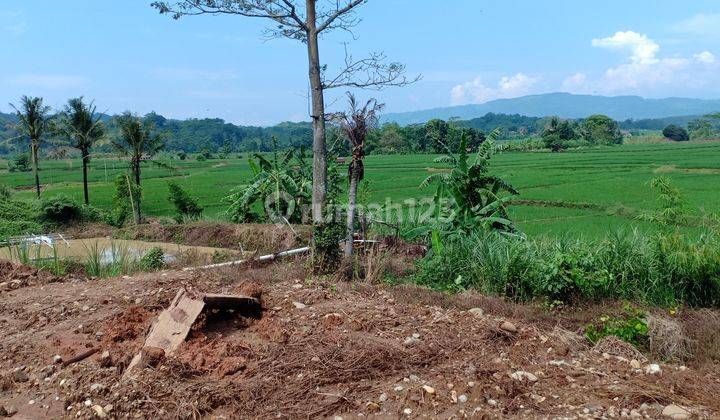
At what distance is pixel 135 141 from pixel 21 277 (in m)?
13.0

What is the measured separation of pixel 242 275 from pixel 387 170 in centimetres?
3016

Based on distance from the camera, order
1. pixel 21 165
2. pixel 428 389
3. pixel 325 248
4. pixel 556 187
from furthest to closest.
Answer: pixel 21 165 → pixel 556 187 → pixel 325 248 → pixel 428 389

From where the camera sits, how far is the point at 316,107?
850cm

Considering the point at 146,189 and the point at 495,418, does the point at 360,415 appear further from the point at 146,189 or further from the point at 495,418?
the point at 146,189

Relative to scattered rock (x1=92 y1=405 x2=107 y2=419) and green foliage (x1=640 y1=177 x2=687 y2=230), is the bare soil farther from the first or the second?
green foliage (x1=640 y1=177 x2=687 y2=230)

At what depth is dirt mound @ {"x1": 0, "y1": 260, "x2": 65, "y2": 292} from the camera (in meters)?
6.59

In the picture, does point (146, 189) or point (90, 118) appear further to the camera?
point (146, 189)

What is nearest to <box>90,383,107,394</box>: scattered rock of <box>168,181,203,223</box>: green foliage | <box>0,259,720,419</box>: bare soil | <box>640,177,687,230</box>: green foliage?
<box>0,259,720,419</box>: bare soil

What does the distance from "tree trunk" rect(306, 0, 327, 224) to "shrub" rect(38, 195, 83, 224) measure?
1157 cm

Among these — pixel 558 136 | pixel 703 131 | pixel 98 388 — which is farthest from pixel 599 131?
pixel 98 388

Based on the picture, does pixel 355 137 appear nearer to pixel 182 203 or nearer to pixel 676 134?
pixel 182 203

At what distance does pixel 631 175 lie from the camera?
88.7 feet

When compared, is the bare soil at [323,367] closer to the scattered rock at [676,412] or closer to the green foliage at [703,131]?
the scattered rock at [676,412]

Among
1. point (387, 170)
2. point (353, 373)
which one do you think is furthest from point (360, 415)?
point (387, 170)
